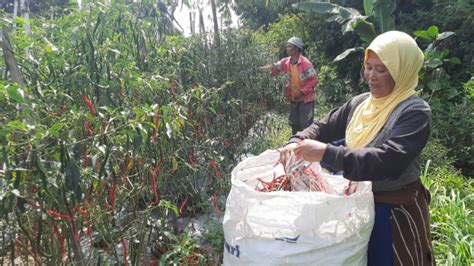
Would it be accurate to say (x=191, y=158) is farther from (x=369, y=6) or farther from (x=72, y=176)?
(x=369, y=6)

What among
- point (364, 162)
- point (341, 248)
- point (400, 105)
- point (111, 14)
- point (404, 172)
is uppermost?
point (111, 14)

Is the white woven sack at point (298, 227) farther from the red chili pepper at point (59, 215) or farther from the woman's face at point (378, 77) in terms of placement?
the red chili pepper at point (59, 215)

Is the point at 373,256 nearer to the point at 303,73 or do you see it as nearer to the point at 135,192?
the point at 135,192

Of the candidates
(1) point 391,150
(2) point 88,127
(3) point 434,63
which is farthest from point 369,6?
(2) point 88,127

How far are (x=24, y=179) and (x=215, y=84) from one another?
2.69 meters

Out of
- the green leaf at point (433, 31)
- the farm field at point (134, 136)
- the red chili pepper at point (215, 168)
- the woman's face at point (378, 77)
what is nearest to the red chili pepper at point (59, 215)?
the farm field at point (134, 136)

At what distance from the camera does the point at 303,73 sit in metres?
4.86

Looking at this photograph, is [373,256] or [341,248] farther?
[373,256]

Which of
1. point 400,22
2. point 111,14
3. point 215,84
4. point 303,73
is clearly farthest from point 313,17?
point 111,14

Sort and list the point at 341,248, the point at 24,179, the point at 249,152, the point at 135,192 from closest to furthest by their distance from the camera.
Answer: the point at 24,179 → the point at 341,248 → the point at 135,192 → the point at 249,152

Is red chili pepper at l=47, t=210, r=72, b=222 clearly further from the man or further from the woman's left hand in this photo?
the man

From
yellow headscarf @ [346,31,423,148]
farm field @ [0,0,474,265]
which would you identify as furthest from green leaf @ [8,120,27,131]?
yellow headscarf @ [346,31,423,148]

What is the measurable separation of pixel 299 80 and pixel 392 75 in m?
3.43

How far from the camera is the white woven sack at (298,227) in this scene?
1.39 m
